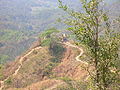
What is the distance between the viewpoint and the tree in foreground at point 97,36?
33.8 feet

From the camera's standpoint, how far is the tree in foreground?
10.3 meters

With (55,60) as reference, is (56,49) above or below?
above

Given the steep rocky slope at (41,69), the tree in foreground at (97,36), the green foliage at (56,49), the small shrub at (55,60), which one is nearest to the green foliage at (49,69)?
the steep rocky slope at (41,69)

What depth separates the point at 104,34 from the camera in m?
11.1

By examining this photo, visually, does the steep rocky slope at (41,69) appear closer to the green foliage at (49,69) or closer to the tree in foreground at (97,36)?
the green foliage at (49,69)

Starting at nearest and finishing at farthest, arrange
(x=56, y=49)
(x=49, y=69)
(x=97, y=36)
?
(x=97, y=36), (x=49, y=69), (x=56, y=49)

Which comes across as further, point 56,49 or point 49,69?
point 56,49

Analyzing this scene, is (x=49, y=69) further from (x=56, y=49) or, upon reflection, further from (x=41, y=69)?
(x=56, y=49)

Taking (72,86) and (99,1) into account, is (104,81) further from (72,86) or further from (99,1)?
(72,86)

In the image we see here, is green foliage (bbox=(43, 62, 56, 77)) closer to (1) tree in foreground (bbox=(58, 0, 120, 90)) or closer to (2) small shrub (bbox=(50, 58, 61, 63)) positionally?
(2) small shrub (bbox=(50, 58, 61, 63))

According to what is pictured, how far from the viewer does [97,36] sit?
34.5ft

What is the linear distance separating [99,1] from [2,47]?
502ft

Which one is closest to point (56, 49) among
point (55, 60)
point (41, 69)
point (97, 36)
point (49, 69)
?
point (55, 60)

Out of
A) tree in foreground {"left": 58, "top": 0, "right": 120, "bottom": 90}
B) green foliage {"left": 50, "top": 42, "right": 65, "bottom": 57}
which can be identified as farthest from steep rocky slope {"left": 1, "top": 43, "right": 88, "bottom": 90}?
tree in foreground {"left": 58, "top": 0, "right": 120, "bottom": 90}
